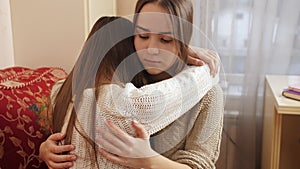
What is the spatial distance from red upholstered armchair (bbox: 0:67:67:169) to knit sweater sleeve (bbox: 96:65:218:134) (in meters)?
0.45

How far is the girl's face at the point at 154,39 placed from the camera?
116 cm

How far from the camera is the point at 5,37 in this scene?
65.9 inches

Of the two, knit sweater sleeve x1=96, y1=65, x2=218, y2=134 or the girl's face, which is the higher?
the girl's face

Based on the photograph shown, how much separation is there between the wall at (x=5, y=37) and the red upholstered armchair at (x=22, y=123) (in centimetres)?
29

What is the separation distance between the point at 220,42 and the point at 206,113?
Answer: 747 mm

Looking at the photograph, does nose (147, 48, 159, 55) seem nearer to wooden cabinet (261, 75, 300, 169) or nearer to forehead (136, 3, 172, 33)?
forehead (136, 3, 172, 33)

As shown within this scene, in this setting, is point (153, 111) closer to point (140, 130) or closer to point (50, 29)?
point (140, 130)

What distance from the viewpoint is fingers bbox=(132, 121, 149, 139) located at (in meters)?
0.97

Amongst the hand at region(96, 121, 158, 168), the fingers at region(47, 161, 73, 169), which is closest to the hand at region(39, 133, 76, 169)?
the fingers at region(47, 161, 73, 169)

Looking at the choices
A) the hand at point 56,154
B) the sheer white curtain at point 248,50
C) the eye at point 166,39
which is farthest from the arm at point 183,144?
the sheer white curtain at point 248,50

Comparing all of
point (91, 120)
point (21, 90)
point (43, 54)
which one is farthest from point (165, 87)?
point (43, 54)

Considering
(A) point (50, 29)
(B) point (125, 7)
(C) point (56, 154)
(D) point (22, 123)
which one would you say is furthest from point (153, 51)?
(B) point (125, 7)

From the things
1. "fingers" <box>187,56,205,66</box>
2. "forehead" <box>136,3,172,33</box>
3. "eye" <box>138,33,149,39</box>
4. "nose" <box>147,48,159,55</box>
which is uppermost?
"forehead" <box>136,3,172,33</box>

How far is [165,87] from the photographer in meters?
1.00
